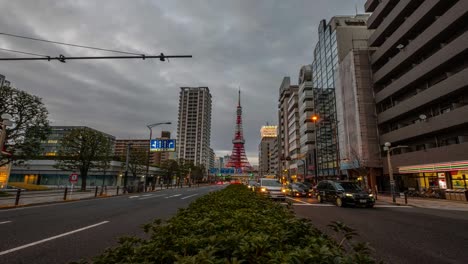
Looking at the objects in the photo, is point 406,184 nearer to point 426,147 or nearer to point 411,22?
point 426,147

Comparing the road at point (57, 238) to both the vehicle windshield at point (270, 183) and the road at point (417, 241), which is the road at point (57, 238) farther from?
the vehicle windshield at point (270, 183)

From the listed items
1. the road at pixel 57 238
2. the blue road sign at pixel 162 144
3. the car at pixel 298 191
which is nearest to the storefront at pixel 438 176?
the car at pixel 298 191

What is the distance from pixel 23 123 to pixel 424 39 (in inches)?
1819

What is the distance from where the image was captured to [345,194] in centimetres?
1697

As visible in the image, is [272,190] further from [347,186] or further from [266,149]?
[266,149]

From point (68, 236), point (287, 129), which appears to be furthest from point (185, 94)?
point (68, 236)

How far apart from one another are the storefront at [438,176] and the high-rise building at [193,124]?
6198 inches

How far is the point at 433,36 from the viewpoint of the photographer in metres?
27.2

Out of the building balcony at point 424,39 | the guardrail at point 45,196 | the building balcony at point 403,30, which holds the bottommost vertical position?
the guardrail at point 45,196

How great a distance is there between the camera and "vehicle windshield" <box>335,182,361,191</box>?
17.9 metres

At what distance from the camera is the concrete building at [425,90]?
2467 centimetres

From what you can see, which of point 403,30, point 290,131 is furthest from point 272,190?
point 290,131

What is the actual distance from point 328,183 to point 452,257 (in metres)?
14.7

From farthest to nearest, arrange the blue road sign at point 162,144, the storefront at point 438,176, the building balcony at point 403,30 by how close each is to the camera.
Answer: the blue road sign at point 162,144 < the building balcony at point 403,30 < the storefront at point 438,176
